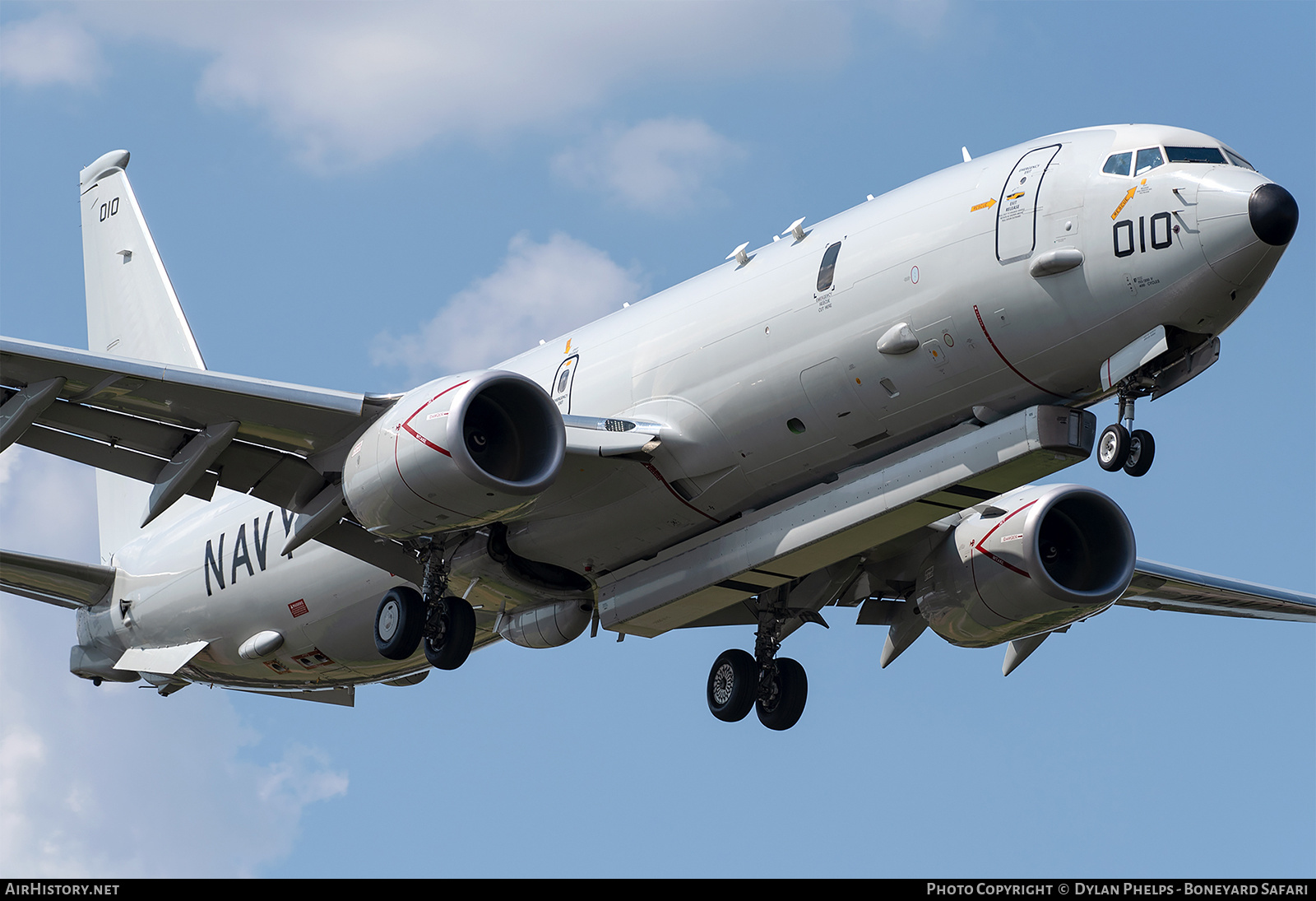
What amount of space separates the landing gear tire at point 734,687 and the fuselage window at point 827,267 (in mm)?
8107

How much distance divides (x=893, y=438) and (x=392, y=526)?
6605 mm

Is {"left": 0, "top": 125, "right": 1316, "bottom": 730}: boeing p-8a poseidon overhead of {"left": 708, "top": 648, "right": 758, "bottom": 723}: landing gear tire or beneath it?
overhead

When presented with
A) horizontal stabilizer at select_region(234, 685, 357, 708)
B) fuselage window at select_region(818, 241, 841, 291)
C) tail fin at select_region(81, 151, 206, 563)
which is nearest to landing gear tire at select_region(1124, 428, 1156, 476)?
fuselage window at select_region(818, 241, 841, 291)

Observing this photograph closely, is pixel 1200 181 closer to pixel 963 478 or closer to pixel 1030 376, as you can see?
pixel 1030 376

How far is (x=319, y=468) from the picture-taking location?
2336cm

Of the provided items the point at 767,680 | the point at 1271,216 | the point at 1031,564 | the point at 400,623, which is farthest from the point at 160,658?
the point at 1271,216

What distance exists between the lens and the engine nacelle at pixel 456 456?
68.8 ft

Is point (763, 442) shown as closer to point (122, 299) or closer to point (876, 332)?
point (876, 332)

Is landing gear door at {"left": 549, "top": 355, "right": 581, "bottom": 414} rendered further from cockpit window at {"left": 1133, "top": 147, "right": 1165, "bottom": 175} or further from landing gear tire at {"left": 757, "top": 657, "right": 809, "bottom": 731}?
cockpit window at {"left": 1133, "top": 147, "right": 1165, "bottom": 175}

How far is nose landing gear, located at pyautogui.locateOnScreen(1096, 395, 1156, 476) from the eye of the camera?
739 inches

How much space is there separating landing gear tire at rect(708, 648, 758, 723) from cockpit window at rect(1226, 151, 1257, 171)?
11503 millimetres

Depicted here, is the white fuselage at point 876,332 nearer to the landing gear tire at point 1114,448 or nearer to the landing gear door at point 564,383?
the landing gear door at point 564,383
